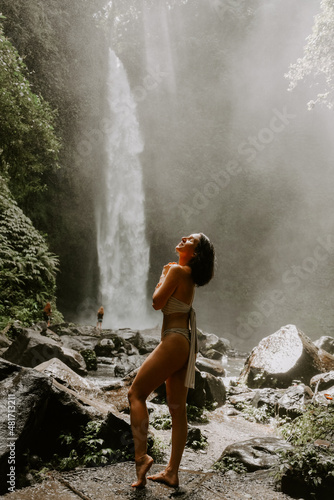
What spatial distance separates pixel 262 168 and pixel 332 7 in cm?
1846

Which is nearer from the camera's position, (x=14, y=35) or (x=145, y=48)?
(x=14, y=35)

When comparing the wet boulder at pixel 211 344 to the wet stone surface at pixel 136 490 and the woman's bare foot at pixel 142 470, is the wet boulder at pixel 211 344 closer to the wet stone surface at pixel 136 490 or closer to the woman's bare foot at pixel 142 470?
the wet stone surface at pixel 136 490

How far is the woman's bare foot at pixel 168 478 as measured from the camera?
2.32 metres

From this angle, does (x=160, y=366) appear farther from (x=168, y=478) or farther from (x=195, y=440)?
(x=195, y=440)

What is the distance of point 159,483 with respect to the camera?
7.70 ft

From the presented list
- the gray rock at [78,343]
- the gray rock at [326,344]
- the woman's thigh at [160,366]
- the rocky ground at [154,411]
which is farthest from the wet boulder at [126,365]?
the gray rock at [326,344]

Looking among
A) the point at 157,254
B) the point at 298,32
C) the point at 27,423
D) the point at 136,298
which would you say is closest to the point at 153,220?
the point at 157,254

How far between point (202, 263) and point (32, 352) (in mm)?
5444

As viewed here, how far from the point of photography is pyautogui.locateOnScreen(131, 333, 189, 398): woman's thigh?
7.69ft

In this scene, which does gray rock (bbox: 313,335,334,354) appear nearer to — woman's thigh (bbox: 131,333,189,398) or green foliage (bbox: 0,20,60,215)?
woman's thigh (bbox: 131,333,189,398)

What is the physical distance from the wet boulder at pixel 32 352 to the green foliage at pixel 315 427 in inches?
196

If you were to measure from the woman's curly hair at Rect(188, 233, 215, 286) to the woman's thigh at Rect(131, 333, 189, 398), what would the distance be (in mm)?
536

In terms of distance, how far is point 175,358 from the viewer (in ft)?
7.80

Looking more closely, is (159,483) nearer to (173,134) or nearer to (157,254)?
(157,254)
